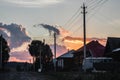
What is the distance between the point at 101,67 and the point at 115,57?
348 inches

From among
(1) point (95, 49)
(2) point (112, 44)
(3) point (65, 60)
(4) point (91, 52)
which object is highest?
(2) point (112, 44)

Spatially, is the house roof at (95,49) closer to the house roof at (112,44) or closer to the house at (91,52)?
the house at (91,52)

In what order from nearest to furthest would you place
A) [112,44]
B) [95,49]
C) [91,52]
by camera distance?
[112,44] → [91,52] → [95,49]

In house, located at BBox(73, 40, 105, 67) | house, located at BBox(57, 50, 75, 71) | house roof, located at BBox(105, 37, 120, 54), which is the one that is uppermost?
house roof, located at BBox(105, 37, 120, 54)

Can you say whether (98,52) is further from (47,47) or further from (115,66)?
(47,47)

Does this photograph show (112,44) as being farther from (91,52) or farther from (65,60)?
(65,60)

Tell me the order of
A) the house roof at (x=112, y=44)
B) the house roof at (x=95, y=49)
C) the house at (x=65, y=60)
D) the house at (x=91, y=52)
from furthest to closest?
the house at (x=65, y=60) → the house at (x=91, y=52) → the house roof at (x=95, y=49) → the house roof at (x=112, y=44)

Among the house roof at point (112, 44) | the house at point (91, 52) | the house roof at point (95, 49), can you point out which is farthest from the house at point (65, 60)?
the house roof at point (112, 44)

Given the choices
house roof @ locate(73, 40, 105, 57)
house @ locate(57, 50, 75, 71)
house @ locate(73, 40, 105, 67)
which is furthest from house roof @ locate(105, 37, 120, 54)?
house @ locate(57, 50, 75, 71)

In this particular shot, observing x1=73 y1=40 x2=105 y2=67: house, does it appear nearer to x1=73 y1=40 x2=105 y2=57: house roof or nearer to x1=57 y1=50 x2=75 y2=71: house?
x1=73 y1=40 x2=105 y2=57: house roof

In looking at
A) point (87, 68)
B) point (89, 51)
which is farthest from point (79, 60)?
point (87, 68)

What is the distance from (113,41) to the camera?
202 ft

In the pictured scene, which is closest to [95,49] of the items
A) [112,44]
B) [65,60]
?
[112,44]

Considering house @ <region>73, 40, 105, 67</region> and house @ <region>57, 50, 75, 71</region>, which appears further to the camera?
house @ <region>57, 50, 75, 71</region>
